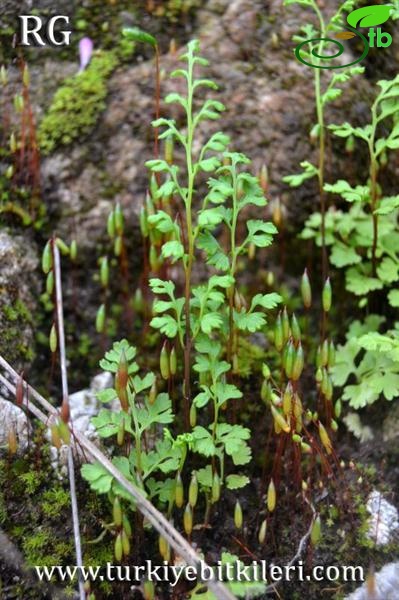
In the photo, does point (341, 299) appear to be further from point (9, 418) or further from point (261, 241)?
point (9, 418)

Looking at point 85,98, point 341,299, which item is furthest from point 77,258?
point 341,299

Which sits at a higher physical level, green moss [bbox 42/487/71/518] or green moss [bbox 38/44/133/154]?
green moss [bbox 38/44/133/154]

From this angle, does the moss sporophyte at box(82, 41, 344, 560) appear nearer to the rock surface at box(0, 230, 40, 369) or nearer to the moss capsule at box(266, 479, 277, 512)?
the moss capsule at box(266, 479, 277, 512)

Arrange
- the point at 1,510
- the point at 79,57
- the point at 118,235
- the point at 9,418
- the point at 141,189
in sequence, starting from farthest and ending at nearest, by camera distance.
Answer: the point at 79,57, the point at 141,189, the point at 118,235, the point at 9,418, the point at 1,510

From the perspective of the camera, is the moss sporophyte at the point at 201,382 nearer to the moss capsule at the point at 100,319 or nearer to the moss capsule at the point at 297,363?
the moss capsule at the point at 297,363

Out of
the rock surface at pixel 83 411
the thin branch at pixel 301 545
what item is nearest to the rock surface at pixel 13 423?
the rock surface at pixel 83 411

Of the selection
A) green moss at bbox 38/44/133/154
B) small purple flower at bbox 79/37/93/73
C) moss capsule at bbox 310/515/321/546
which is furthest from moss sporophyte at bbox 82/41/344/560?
small purple flower at bbox 79/37/93/73
